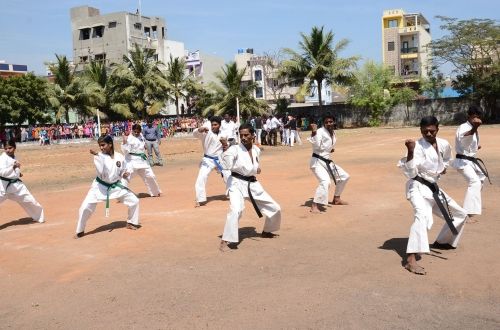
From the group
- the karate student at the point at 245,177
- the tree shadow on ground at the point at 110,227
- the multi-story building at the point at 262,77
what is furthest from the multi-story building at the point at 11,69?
the karate student at the point at 245,177

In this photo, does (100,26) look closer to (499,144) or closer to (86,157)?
(86,157)

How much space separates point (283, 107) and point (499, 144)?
77.8ft

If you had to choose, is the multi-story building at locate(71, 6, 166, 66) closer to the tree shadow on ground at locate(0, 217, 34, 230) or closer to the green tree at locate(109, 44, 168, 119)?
the green tree at locate(109, 44, 168, 119)

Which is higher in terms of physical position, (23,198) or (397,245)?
(23,198)

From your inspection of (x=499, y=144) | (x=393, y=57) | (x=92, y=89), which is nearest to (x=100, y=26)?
(x=92, y=89)

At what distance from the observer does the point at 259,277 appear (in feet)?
17.7

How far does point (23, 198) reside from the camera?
28.6 feet

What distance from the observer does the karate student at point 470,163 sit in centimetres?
743

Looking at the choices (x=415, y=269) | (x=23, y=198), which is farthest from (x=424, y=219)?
(x=23, y=198)

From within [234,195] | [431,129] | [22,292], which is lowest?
[22,292]

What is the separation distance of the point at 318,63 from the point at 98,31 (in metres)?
28.5

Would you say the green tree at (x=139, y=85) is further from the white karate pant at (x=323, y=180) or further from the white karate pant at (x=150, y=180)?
the white karate pant at (x=323, y=180)

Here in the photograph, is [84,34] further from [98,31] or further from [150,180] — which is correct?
[150,180]

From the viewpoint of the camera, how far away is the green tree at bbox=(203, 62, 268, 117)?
39.1m
